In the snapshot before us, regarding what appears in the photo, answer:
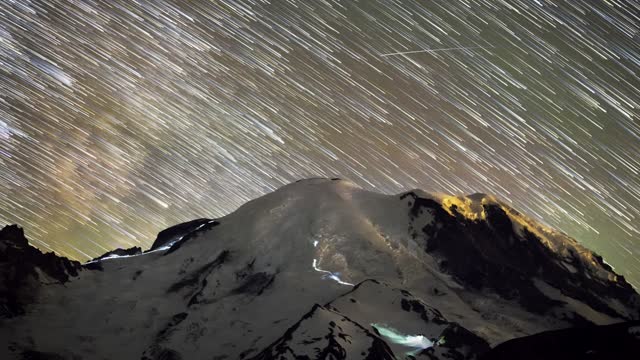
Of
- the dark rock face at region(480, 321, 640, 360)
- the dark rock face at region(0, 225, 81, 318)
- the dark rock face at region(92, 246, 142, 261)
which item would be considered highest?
the dark rock face at region(480, 321, 640, 360)

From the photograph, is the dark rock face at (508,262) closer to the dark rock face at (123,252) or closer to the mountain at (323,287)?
the mountain at (323,287)

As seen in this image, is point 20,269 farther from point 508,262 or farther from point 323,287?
point 508,262

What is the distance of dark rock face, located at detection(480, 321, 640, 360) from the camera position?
3328 cm

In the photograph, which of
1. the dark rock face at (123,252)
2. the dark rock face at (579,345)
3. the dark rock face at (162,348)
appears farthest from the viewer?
the dark rock face at (123,252)

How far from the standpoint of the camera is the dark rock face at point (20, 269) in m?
86.7

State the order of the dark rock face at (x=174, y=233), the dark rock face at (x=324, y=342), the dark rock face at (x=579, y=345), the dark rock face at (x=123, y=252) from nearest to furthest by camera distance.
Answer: the dark rock face at (x=579, y=345) < the dark rock face at (x=324, y=342) < the dark rock face at (x=123, y=252) < the dark rock face at (x=174, y=233)

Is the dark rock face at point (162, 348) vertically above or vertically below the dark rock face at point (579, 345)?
below

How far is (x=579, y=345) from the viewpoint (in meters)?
35.5

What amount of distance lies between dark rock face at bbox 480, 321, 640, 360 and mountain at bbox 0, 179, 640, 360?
27591mm

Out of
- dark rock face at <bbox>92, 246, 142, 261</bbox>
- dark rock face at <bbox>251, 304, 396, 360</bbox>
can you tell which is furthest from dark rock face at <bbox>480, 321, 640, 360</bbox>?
dark rock face at <bbox>92, 246, 142, 261</bbox>

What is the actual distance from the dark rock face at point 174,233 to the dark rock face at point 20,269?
31171mm

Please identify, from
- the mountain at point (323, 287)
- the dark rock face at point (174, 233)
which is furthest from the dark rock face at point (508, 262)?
the dark rock face at point (174, 233)

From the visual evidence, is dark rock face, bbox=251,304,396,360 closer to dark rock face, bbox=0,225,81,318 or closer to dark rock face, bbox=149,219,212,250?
dark rock face, bbox=0,225,81,318

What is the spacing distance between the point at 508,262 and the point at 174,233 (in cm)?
8383
